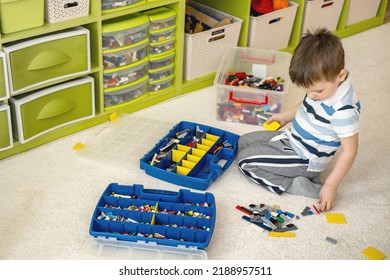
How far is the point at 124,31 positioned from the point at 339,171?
2.97ft

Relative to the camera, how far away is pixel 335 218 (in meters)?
1.84

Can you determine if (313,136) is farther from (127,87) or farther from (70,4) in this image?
(70,4)

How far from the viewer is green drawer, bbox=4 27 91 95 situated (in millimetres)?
1913

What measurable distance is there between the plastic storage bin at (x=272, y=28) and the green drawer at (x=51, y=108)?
32.8 inches

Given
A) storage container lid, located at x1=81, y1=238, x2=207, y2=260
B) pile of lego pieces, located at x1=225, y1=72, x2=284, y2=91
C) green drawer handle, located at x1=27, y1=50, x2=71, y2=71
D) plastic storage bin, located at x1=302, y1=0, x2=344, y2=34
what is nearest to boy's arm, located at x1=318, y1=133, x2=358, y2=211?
storage container lid, located at x1=81, y1=238, x2=207, y2=260

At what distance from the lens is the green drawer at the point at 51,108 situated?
200cm

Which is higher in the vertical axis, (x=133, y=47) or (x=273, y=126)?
(x=133, y=47)

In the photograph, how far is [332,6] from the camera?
3006 millimetres

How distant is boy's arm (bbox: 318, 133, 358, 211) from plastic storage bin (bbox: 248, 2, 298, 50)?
38.7 inches

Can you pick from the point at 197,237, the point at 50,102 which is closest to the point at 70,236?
the point at 197,237

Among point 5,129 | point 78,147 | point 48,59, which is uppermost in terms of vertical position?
point 48,59

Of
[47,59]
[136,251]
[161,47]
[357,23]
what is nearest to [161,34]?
[161,47]

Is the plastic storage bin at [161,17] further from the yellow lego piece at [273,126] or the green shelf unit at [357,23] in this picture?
the green shelf unit at [357,23]
